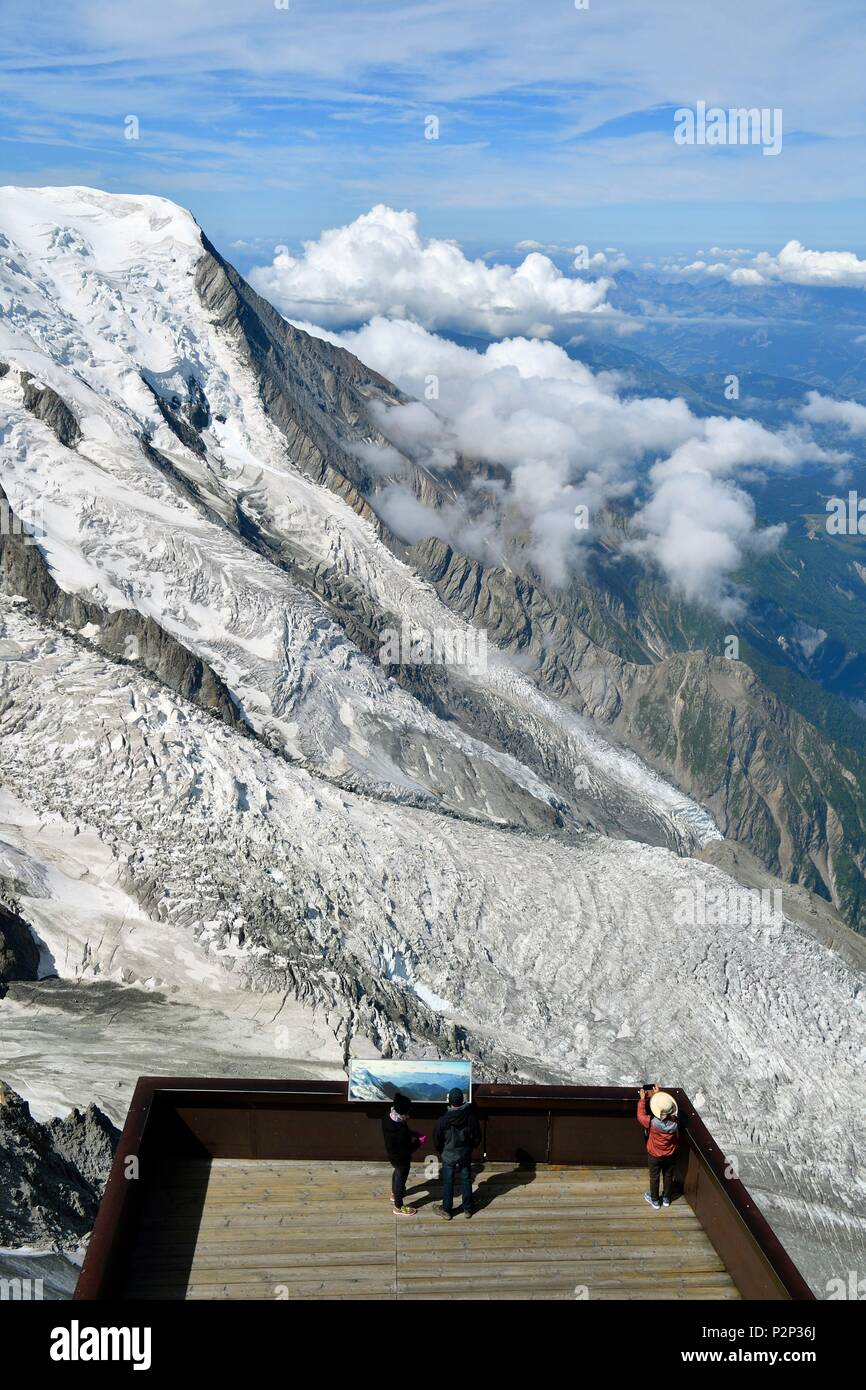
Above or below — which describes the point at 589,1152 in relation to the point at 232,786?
above

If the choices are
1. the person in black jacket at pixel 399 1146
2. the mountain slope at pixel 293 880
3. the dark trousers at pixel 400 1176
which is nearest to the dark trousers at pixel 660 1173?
the person in black jacket at pixel 399 1146

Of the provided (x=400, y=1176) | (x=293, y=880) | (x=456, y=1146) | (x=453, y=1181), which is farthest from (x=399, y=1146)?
(x=293, y=880)

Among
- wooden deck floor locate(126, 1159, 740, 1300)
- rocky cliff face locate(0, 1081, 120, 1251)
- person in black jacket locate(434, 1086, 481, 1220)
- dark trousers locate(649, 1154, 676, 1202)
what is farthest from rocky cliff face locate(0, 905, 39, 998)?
dark trousers locate(649, 1154, 676, 1202)

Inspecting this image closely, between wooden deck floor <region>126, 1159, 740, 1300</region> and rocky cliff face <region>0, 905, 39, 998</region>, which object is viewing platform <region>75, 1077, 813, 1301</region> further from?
rocky cliff face <region>0, 905, 39, 998</region>

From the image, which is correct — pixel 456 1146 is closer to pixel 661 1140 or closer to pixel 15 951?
pixel 661 1140

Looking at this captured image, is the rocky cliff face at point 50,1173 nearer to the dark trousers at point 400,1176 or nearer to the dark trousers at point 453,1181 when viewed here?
the dark trousers at point 400,1176

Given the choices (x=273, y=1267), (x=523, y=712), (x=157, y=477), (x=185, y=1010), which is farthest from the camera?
(x=523, y=712)

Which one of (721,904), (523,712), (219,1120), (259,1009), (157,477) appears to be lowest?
(523,712)
